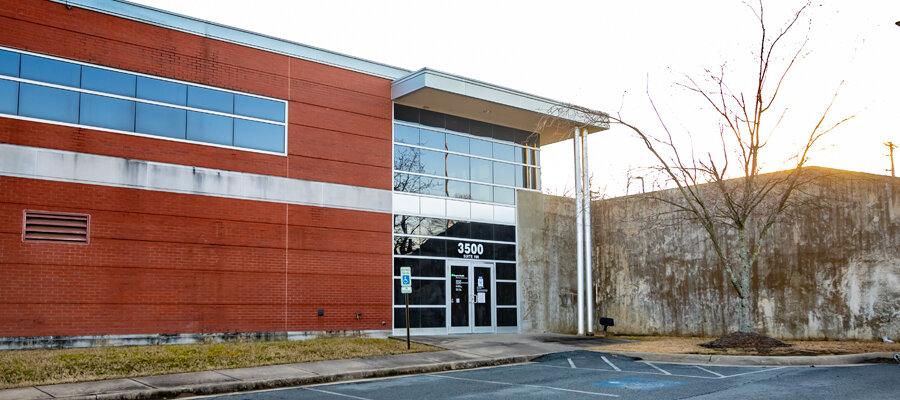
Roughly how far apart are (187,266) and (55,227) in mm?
3126

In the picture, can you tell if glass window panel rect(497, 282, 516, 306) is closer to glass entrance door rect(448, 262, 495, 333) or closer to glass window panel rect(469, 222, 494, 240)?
glass entrance door rect(448, 262, 495, 333)

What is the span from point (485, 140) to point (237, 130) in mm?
9084

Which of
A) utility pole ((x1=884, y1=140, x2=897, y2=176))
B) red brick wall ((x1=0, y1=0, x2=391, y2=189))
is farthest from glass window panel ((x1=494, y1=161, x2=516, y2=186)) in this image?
utility pole ((x1=884, y1=140, x2=897, y2=176))

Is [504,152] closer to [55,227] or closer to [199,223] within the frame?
[199,223]

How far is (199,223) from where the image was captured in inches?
764

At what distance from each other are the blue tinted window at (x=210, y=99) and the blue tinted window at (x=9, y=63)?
3931 millimetres

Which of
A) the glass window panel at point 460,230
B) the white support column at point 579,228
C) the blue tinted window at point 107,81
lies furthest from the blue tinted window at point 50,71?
the white support column at point 579,228

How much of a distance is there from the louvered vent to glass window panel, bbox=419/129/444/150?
1032 centimetres

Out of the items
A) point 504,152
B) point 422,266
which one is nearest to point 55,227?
point 422,266

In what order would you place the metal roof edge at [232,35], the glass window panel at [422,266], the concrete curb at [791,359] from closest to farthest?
the concrete curb at [791,359]
the metal roof edge at [232,35]
the glass window panel at [422,266]

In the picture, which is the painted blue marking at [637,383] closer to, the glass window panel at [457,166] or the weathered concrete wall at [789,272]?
the weathered concrete wall at [789,272]

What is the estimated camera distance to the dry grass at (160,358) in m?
13.8

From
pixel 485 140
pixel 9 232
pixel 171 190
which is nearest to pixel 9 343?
pixel 9 232

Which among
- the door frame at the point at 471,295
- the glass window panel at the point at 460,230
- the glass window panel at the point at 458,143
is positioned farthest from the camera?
the glass window panel at the point at 458,143
